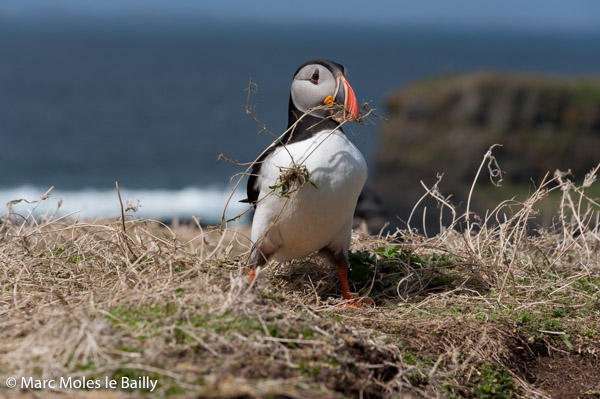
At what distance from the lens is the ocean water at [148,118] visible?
2842 cm

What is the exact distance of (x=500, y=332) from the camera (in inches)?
178

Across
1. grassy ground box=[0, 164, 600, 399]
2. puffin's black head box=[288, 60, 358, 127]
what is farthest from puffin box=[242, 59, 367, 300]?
grassy ground box=[0, 164, 600, 399]

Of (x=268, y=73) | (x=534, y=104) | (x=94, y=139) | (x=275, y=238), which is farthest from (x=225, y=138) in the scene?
(x=275, y=238)

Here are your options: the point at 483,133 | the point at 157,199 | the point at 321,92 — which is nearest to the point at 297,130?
the point at 321,92

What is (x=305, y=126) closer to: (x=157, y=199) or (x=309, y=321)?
(x=309, y=321)

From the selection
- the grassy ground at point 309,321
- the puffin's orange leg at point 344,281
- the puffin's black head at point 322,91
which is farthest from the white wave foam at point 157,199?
the puffin's black head at point 322,91

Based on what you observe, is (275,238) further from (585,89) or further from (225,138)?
(225,138)

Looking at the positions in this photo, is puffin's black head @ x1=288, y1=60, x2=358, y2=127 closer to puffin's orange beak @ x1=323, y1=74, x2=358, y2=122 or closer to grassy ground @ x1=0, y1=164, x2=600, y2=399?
puffin's orange beak @ x1=323, y1=74, x2=358, y2=122

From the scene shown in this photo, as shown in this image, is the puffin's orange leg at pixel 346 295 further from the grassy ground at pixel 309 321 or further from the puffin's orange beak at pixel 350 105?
the puffin's orange beak at pixel 350 105

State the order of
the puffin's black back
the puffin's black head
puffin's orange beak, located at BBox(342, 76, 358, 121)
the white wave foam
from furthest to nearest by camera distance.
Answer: the white wave foam, the puffin's black back, the puffin's black head, puffin's orange beak, located at BBox(342, 76, 358, 121)

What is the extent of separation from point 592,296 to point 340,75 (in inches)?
92.7

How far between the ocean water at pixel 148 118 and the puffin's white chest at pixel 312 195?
0.22m

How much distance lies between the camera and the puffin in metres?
4.86

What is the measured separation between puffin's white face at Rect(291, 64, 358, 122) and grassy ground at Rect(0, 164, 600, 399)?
1.18 m
